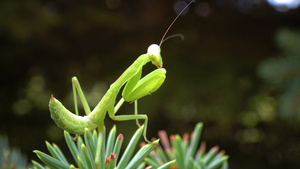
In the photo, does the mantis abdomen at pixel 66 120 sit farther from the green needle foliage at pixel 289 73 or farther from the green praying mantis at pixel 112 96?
the green needle foliage at pixel 289 73

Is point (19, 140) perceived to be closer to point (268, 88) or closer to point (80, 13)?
point (80, 13)

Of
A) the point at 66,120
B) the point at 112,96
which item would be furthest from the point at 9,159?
the point at 112,96

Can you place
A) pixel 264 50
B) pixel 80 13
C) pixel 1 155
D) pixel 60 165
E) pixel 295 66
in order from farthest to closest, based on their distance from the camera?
pixel 264 50 < pixel 80 13 < pixel 295 66 < pixel 1 155 < pixel 60 165

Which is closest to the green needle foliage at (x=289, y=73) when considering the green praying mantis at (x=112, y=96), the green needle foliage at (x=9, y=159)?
the green praying mantis at (x=112, y=96)

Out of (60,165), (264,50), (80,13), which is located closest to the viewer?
(60,165)

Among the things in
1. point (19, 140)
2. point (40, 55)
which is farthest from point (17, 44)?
point (19, 140)

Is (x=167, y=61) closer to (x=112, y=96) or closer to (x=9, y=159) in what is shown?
(x=112, y=96)

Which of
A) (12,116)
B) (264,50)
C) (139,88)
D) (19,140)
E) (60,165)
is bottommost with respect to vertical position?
(60,165)

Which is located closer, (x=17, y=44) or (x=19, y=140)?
(x=17, y=44)
